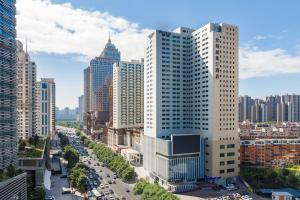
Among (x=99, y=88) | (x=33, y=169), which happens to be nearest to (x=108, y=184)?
(x=33, y=169)

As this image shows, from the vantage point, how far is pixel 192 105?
6838cm

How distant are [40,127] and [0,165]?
69164 mm

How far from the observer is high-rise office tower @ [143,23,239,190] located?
196ft

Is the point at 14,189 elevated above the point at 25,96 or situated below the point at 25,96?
below

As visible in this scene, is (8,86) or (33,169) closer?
(8,86)

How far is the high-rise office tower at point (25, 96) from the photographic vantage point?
80.2m

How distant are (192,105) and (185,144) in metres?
12.3

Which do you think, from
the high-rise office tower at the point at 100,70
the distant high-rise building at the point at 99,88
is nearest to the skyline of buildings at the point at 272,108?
the distant high-rise building at the point at 99,88

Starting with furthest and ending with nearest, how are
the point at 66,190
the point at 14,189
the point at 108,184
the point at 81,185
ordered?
the point at 108,184 → the point at 66,190 → the point at 81,185 → the point at 14,189

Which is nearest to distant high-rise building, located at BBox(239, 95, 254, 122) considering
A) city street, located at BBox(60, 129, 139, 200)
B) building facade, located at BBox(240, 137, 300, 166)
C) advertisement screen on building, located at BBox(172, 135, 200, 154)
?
building facade, located at BBox(240, 137, 300, 166)

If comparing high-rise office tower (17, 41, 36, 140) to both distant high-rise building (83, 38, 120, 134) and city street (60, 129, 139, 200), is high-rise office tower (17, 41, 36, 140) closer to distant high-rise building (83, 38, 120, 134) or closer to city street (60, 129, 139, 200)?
Answer: city street (60, 129, 139, 200)

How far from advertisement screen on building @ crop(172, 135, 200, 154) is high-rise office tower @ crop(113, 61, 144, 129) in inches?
1840

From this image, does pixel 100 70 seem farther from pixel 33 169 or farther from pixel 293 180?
pixel 293 180

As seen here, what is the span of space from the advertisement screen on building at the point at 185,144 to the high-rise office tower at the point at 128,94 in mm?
46747
